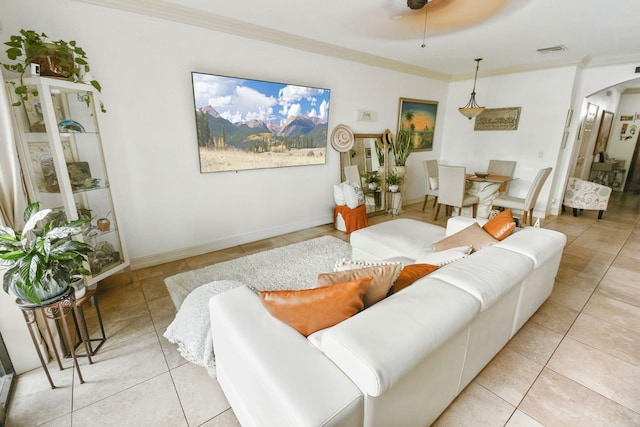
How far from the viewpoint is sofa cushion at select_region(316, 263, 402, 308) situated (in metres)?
1.30

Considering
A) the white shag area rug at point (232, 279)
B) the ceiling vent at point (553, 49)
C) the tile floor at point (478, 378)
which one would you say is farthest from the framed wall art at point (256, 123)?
the ceiling vent at point (553, 49)

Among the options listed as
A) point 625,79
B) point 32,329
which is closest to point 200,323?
point 32,329

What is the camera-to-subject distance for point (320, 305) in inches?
45.9

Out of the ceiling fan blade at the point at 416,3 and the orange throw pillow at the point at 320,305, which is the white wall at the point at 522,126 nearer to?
the ceiling fan blade at the point at 416,3

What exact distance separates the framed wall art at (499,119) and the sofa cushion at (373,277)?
5119 millimetres

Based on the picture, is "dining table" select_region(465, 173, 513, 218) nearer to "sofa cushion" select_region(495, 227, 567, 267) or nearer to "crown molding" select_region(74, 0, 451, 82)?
"crown molding" select_region(74, 0, 451, 82)

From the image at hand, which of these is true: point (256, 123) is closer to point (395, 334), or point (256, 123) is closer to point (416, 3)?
point (416, 3)

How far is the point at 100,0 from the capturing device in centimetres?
238

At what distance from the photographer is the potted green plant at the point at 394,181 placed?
487cm

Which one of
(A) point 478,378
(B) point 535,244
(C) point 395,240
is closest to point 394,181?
(C) point 395,240

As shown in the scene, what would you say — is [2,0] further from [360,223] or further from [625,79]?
[625,79]

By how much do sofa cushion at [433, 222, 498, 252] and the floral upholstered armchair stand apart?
4.09m

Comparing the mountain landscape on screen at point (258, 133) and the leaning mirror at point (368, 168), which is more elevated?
the mountain landscape on screen at point (258, 133)

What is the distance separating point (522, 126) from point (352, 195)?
3.41 meters
